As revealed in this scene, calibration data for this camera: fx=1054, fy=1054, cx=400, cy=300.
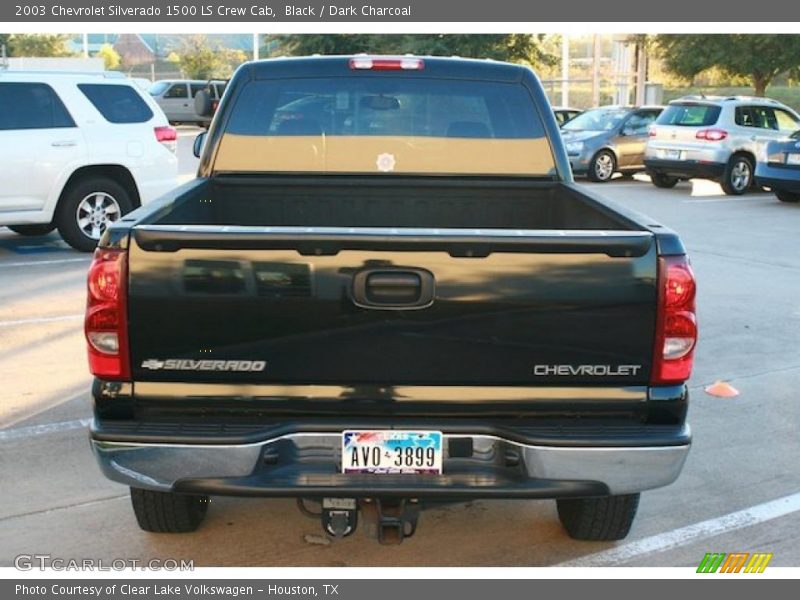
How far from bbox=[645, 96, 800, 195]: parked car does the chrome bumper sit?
15.8m

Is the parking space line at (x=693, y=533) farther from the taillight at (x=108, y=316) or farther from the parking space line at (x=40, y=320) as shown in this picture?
the parking space line at (x=40, y=320)

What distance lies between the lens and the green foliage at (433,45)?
1393 inches

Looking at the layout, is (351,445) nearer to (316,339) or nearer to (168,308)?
(316,339)

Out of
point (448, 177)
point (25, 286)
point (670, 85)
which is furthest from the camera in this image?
point (670, 85)

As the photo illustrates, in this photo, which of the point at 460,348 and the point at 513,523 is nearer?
the point at 460,348

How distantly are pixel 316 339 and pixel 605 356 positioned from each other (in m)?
0.97

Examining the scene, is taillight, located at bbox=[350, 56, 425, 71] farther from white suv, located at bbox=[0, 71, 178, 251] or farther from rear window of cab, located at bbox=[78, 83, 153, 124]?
rear window of cab, located at bbox=[78, 83, 153, 124]

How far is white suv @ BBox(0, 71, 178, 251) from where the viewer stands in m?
10.6

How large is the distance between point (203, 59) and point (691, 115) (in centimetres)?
4265

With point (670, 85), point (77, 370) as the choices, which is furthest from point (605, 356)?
point (670, 85)
